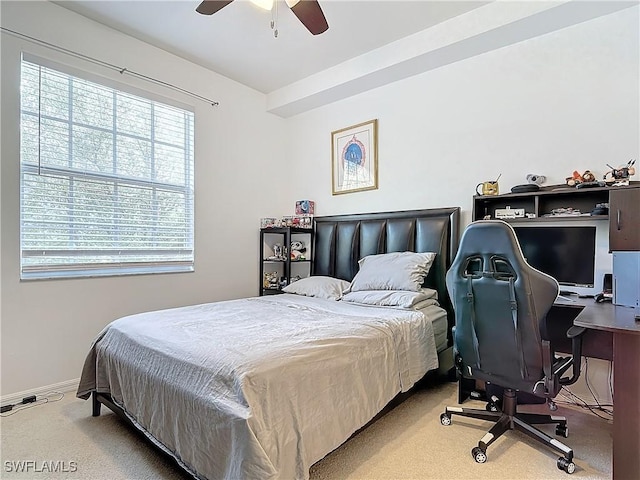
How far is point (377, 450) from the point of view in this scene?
6.41 ft

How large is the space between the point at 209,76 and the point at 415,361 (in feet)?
11.1

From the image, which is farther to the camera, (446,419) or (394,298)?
(394,298)

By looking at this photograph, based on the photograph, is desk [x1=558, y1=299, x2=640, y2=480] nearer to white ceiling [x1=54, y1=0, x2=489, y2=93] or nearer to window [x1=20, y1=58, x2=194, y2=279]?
white ceiling [x1=54, y1=0, x2=489, y2=93]

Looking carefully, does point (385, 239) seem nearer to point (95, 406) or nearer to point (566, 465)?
point (566, 465)

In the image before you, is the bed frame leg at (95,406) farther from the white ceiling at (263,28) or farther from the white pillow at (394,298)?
the white ceiling at (263,28)

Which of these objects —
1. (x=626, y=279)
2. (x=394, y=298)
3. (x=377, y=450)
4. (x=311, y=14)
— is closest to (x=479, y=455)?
(x=377, y=450)

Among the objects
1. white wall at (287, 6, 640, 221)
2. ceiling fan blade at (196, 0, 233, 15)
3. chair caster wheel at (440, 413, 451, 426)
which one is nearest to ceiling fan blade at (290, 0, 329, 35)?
ceiling fan blade at (196, 0, 233, 15)

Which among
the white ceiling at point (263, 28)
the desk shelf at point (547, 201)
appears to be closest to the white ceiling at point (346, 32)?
the white ceiling at point (263, 28)

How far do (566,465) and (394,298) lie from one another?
135 cm

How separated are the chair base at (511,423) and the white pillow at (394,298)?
75cm

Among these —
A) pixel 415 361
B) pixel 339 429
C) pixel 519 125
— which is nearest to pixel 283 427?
pixel 339 429

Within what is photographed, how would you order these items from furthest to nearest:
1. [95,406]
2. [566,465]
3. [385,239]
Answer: [385,239]
[95,406]
[566,465]

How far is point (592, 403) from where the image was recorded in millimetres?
2514

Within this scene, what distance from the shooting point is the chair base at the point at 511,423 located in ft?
5.88
